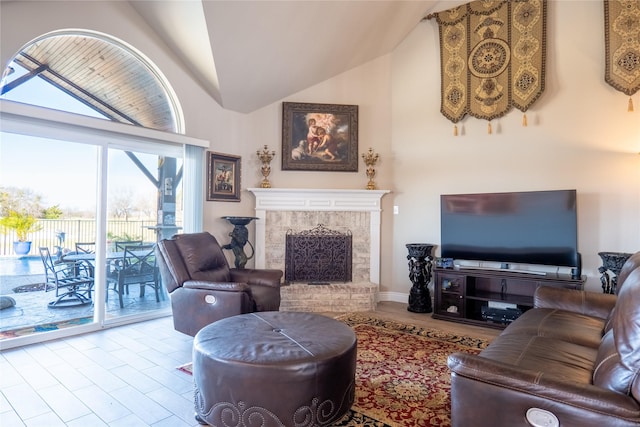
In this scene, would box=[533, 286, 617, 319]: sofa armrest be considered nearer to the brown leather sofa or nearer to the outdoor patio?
the brown leather sofa

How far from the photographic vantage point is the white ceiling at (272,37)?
3.69 m

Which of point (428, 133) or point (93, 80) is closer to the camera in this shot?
point (93, 80)

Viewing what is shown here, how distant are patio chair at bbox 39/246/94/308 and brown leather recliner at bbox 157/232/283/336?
110 centimetres

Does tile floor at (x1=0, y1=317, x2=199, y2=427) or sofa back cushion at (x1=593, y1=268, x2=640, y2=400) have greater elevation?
sofa back cushion at (x1=593, y1=268, x2=640, y2=400)

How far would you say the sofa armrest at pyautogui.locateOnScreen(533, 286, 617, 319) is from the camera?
2.67m

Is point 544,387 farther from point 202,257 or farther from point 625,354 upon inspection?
point 202,257

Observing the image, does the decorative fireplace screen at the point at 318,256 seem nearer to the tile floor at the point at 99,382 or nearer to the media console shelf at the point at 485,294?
the media console shelf at the point at 485,294

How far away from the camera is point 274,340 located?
82.4 inches

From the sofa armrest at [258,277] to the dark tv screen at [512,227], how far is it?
2.18 m

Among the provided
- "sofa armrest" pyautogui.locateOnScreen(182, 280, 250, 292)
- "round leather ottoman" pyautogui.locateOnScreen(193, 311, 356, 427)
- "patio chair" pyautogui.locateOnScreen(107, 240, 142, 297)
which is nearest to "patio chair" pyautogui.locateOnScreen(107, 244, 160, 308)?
"patio chair" pyautogui.locateOnScreen(107, 240, 142, 297)

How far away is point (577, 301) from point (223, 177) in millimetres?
4073

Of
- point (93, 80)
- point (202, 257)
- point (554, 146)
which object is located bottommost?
point (202, 257)

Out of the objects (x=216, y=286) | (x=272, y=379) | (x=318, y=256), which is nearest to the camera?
(x=272, y=379)

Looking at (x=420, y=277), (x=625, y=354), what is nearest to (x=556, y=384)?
(x=625, y=354)
